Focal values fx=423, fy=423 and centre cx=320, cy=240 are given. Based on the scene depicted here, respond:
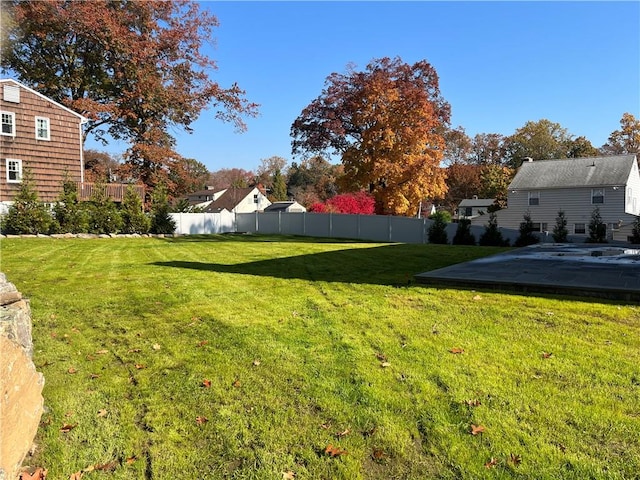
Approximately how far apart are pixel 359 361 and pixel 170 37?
26122 mm

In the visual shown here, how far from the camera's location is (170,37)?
24438 mm

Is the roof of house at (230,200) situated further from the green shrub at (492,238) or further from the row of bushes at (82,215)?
the green shrub at (492,238)

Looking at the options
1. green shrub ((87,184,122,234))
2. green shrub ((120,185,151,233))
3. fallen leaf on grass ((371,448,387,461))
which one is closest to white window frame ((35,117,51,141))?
green shrub ((87,184,122,234))

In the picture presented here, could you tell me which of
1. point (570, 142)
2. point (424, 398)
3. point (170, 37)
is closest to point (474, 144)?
point (570, 142)

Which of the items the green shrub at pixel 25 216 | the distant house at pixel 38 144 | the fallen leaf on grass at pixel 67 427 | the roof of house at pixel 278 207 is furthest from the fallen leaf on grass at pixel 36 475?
the roof of house at pixel 278 207

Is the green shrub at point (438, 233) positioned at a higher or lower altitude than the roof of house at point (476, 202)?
lower

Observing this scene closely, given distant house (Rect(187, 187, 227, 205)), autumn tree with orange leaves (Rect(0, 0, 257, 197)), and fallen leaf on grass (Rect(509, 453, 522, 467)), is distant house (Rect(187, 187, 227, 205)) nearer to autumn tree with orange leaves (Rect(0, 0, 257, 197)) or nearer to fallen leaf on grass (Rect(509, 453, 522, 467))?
autumn tree with orange leaves (Rect(0, 0, 257, 197))

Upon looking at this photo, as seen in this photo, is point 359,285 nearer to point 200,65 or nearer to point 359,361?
point 359,361

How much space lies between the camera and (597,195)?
25922 mm

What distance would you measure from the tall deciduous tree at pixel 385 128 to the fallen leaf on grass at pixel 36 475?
776 inches

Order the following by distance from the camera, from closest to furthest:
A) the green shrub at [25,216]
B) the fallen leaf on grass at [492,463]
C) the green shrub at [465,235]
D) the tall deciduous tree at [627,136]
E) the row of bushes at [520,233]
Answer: the fallen leaf on grass at [492,463]
the green shrub at [25,216]
the row of bushes at [520,233]
the green shrub at [465,235]
the tall deciduous tree at [627,136]

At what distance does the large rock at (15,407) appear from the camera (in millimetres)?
1969

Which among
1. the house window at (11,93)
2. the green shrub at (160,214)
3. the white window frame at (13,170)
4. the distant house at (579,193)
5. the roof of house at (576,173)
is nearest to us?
the house window at (11,93)

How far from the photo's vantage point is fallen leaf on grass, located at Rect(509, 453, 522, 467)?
6.97ft
